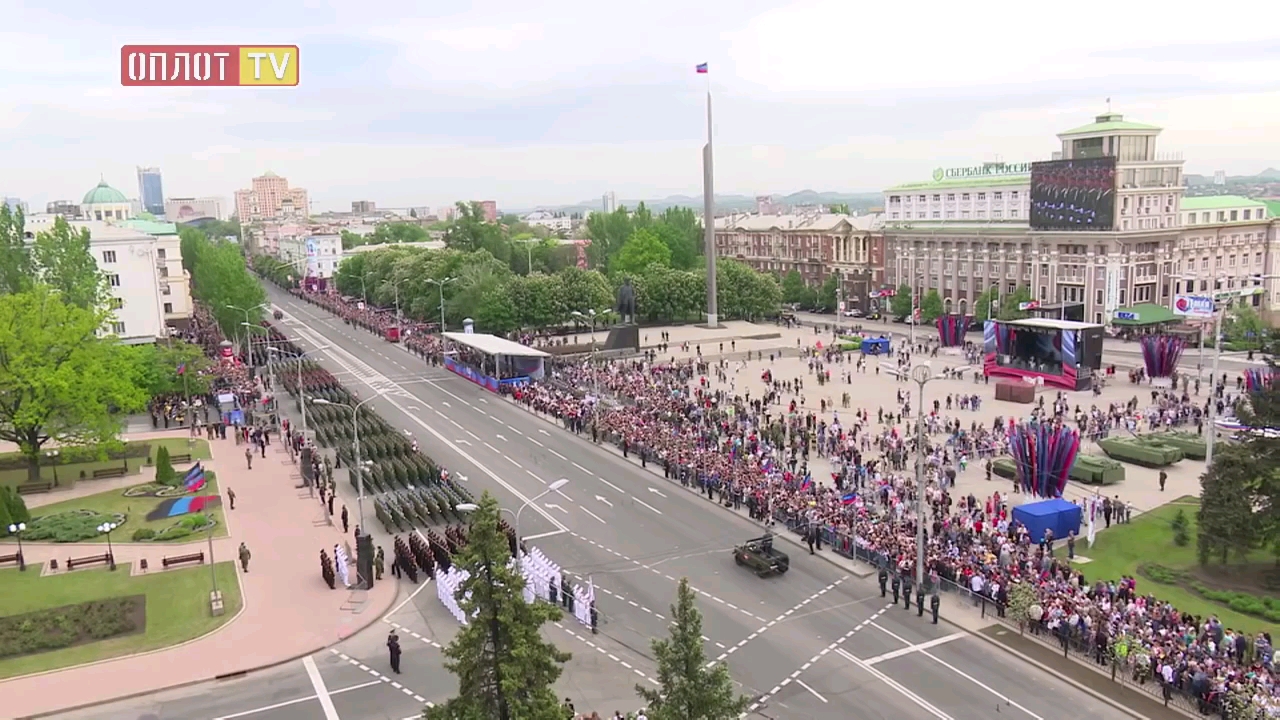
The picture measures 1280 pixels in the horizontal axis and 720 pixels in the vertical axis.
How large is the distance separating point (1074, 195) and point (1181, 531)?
63.7 m

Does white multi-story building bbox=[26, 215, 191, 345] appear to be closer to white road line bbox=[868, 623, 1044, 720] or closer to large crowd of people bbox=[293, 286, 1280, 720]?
large crowd of people bbox=[293, 286, 1280, 720]

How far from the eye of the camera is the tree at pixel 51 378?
41.2 metres

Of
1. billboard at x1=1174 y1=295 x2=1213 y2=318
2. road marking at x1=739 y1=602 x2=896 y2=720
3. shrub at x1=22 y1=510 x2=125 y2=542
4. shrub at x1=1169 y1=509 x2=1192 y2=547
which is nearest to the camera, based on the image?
road marking at x1=739 y1=602 x2=896 y2=720

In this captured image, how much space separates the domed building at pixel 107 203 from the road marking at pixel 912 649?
158m

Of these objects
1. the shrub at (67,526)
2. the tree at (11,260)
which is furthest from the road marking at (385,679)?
the tree at (11,260)

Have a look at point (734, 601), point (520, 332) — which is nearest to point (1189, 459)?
point (734, 601)

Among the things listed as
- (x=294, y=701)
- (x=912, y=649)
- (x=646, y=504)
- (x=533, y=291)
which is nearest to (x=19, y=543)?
(x=294, y=701)

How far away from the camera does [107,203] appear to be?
153875mm

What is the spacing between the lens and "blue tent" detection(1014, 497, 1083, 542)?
107ft

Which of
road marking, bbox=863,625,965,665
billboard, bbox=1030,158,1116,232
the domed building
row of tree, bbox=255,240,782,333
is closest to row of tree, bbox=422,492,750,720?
road marking, bbox=863,625,965,665

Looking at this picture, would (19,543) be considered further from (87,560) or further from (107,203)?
(107,203)

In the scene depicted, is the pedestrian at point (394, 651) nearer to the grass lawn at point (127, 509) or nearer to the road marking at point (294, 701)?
the road marking at point (294, 701)

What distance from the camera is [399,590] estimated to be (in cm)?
3078

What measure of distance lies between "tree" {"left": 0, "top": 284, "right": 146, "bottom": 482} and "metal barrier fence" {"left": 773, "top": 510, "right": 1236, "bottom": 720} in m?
34.3
